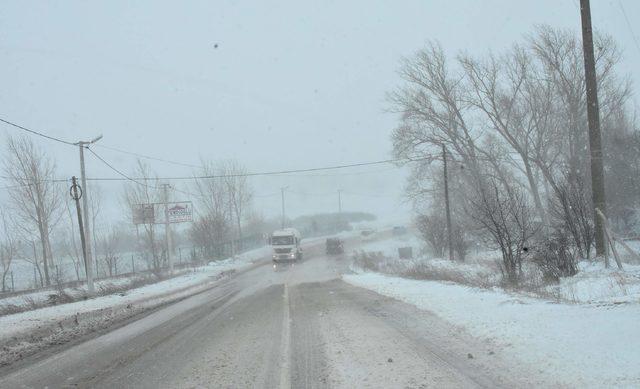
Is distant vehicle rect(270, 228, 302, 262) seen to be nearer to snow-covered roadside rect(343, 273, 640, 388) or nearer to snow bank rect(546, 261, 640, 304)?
snow bank rect(546, 261, 640, 304)

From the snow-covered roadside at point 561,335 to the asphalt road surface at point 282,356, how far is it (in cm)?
37

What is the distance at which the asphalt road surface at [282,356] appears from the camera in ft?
20.3

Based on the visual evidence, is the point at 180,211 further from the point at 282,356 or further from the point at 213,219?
the point at 282,356

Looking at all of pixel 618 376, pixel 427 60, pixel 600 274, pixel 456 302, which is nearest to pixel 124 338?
pixel 456 302

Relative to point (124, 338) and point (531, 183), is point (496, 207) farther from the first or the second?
point (531, 183)

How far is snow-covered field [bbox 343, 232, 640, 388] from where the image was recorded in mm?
5496

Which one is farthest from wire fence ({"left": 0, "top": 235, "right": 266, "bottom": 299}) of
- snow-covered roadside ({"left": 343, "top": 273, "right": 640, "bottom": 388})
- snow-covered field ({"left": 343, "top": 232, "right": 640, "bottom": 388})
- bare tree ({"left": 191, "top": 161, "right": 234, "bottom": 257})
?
snow-covered roadside ({"left": 343, "top": 273, "right": 640, "bottom": 388})

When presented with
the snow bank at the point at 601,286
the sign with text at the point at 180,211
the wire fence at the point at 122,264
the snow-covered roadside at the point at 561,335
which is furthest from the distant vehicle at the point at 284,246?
the snow-covered roadside at the point at 561,335

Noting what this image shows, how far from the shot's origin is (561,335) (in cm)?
686

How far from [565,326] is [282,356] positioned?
12.5 feet

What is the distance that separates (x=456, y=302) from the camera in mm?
11133

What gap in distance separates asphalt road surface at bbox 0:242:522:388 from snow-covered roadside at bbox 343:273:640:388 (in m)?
0.37

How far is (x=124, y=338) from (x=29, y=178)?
40.0m

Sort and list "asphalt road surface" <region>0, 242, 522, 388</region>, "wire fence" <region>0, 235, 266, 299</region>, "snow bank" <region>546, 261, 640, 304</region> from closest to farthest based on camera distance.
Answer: "asphalt road surface" <region>0, 242, 522, 388</region>
"snow bank" <region>546, 261, 640, 304</region>
"wire fence" <region>0, 235, 266, 299</region>
